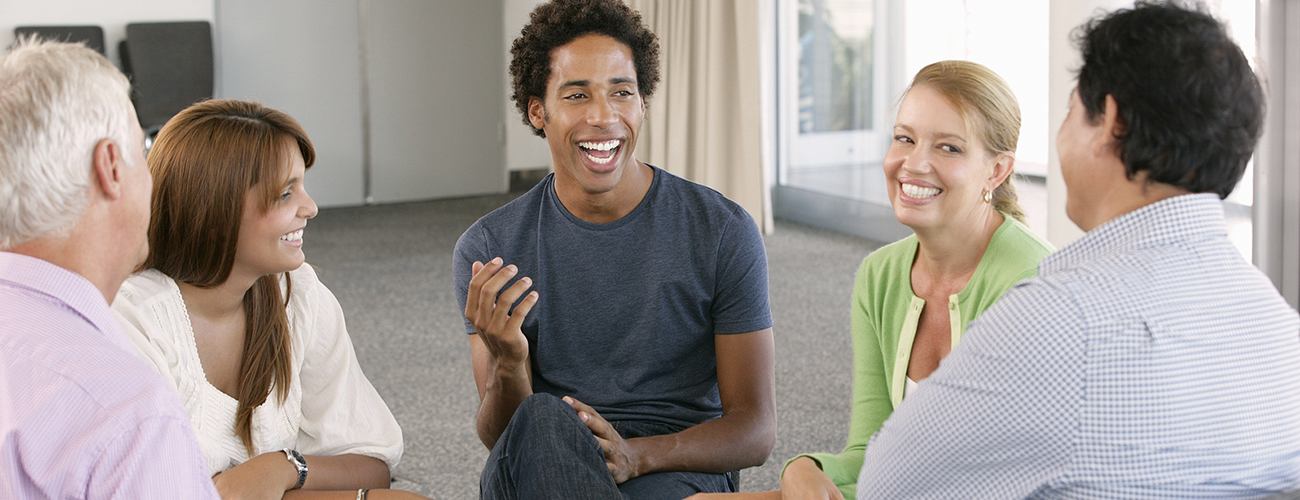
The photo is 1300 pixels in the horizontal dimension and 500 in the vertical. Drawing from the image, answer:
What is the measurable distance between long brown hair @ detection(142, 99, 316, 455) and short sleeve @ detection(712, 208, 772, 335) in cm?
69

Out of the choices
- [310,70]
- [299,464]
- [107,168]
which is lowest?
[299,464]

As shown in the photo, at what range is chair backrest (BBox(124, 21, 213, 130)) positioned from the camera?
7.19 m

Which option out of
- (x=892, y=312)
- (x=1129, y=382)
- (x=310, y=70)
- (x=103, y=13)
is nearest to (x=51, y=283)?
(x=1129, y=382)

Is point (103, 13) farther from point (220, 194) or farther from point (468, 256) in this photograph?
point (220, 194)

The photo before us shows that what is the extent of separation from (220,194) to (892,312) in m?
1.01

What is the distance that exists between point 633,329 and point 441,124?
6.40 metres

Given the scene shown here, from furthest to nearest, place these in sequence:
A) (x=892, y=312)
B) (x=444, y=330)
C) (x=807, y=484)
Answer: (x=444, y=330)
(x=892, y=312)
(x=807, y=484)

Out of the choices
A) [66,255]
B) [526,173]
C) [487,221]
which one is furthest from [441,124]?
[66,255]

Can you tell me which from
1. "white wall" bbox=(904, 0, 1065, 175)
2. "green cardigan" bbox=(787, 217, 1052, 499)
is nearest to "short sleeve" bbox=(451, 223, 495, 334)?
"green cardigan" bbox=(787, 217, 1052, 499)

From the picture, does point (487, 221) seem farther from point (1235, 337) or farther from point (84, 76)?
point (1235, 337)

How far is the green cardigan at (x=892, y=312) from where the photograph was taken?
1.90 m

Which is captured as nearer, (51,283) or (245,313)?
(51,283)

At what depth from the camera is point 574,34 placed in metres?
2.27

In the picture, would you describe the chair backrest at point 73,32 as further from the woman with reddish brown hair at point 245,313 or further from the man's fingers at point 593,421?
the man's fingers at point 593,421
